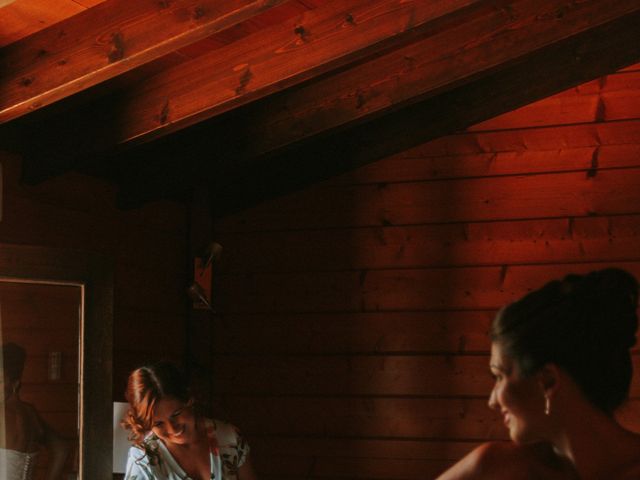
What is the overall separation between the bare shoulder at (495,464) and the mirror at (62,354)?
2.44m

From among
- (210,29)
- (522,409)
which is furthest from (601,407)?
(210,29)

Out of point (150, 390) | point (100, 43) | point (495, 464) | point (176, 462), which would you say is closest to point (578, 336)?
point (495, 464)

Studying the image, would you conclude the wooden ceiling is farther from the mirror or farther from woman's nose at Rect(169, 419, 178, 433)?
woman's nose at Rect(169, 419, 178, 433)

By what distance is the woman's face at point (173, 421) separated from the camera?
3.44 metres

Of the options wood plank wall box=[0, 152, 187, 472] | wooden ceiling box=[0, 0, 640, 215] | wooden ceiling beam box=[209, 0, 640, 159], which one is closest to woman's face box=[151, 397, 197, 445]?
wood plank wall box=[0, 152, 187, 472]

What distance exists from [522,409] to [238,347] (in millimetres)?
3700

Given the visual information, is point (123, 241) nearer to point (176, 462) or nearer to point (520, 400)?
point (176, 462)

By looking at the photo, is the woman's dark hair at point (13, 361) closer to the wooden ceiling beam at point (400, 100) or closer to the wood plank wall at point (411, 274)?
the wooden ceiling beam at point (400, 100)

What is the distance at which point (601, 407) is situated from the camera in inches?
47.6

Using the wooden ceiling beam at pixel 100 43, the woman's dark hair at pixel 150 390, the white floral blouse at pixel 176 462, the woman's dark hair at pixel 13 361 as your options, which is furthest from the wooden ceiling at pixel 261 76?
the white floral blouse at pixel 176 462

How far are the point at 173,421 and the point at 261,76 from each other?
126 centimetres

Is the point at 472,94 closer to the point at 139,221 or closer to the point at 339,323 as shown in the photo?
the point at 339,323

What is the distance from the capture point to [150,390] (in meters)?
3.42

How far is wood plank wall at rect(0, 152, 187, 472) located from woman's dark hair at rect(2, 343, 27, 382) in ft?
0.61
